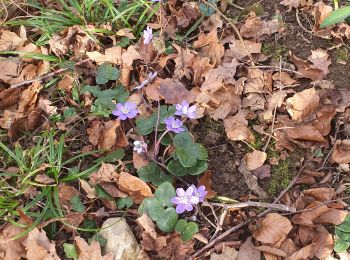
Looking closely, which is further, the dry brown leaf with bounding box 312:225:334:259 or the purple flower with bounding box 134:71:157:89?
the purple flower with bounding box 134:71:157:89

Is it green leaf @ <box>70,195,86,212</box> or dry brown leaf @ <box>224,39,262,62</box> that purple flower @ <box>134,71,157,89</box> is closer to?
dry brown leaf @ <box>224,39,262,62</box>

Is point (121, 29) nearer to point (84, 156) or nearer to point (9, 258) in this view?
point (84, 156)

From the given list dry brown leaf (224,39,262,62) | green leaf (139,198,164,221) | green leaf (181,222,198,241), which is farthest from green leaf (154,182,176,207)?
dry brown leaf (224,39,262,62)

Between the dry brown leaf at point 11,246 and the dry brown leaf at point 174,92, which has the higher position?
the dry brown leaf at point 174,92

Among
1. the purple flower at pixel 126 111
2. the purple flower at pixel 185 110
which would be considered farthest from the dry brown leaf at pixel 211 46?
the purple flower at pixel 126 111

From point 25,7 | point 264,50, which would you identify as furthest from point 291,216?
point 25,7

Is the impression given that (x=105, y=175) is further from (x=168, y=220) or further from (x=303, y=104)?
(x=303, y=104)

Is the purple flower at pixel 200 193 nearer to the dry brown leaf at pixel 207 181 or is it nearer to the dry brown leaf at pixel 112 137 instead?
the dry brown leaf at pixel 207 181
